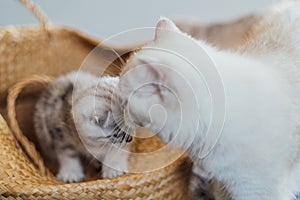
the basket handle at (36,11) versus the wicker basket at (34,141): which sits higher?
the basket handle at (36,11)

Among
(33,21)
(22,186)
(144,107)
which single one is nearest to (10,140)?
(22,186)

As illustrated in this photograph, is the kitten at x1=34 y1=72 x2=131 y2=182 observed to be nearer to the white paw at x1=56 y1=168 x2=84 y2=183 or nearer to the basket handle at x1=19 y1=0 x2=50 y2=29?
the white paw at x1=56 y1=168 x2=84 y2=183

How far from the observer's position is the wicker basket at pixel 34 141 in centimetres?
106

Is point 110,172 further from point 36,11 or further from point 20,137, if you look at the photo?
point 36,11

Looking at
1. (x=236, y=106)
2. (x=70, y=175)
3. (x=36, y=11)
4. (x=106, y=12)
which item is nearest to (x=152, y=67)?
(x=236, y=106)

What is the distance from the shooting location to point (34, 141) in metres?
1.46

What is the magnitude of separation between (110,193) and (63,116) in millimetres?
328

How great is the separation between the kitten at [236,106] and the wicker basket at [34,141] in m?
0.12

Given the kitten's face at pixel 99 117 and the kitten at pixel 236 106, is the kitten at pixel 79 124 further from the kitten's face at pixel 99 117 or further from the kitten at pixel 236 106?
the kitten at pixel 236 106

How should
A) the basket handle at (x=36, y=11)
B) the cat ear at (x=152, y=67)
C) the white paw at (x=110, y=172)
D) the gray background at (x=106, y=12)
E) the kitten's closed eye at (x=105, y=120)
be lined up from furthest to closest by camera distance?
the gray background at (x=106, y=12) → the basket handle at (x=36, y=11) → the white paw at (x=110, y=172) → the kitten's closed eye at (x=105, y=120) → the cat ear at (x=152, y=67)


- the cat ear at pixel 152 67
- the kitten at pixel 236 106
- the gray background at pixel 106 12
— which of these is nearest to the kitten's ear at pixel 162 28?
the kitten at pixel 236 106

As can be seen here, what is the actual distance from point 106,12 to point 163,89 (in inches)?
48.8

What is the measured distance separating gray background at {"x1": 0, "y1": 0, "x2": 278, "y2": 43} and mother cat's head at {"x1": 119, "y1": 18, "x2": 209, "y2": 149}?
108 cm

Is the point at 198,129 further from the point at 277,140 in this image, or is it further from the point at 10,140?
the point at 10,140
